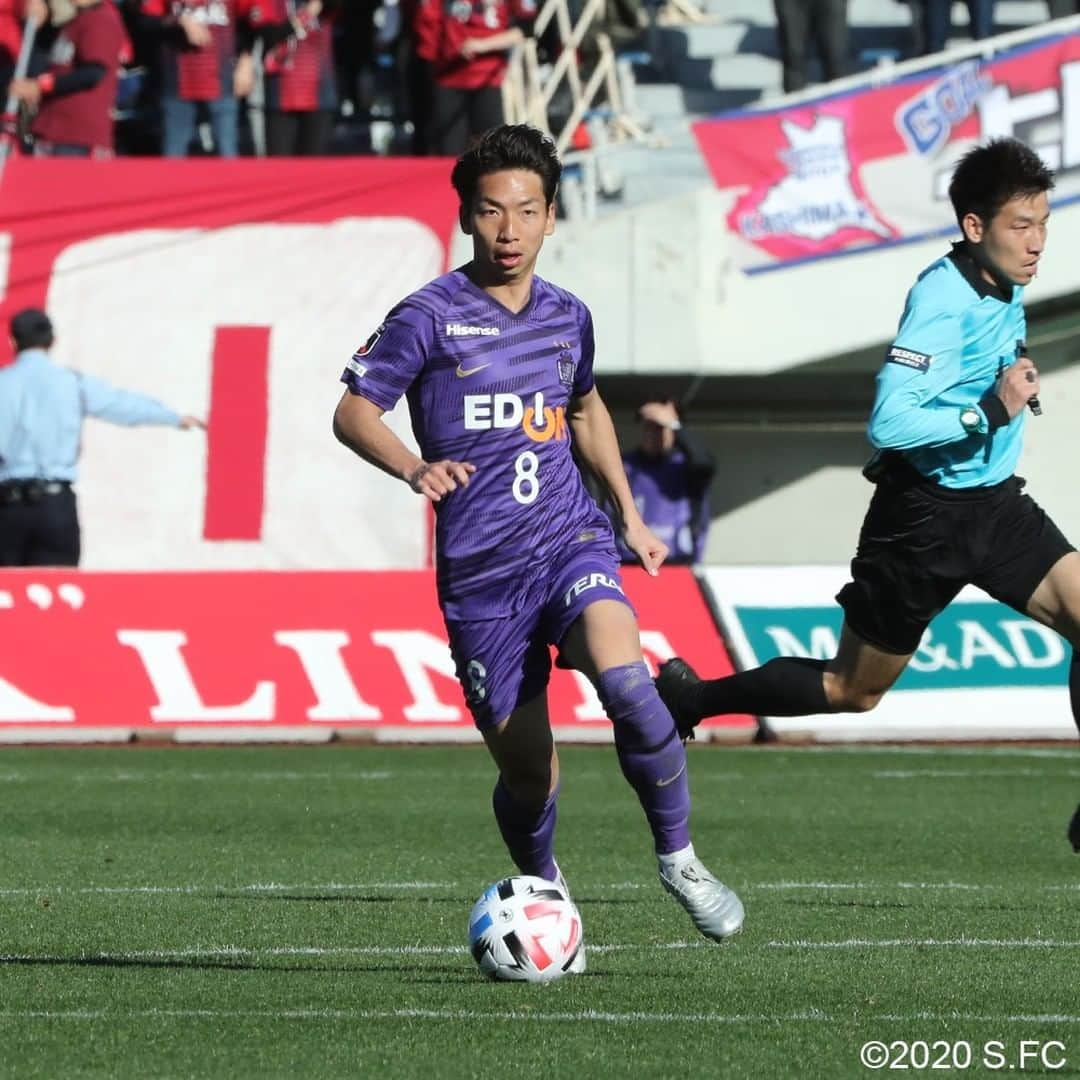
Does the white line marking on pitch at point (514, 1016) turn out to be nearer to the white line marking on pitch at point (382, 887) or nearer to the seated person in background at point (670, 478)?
the white line marking on pitch at point (382, 887)

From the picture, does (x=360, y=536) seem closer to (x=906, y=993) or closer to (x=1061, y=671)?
(x=1061, y=671)

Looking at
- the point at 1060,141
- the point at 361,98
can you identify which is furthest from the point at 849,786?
the point at 361,98

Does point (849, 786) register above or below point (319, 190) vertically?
below

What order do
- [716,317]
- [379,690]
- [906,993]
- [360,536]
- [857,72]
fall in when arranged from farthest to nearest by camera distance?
[857,72]
[716,317]
[360,536]
[379,690]
[906,993]

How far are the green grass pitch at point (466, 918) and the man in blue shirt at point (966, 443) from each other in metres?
0.99

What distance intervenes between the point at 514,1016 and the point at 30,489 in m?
10.1

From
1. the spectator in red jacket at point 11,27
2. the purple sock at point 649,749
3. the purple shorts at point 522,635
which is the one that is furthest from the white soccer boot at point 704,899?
the spectator in red jacket at point 11,27

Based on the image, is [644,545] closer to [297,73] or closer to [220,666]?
[220,666]

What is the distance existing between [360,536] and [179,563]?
1342mm

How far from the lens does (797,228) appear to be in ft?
61.1

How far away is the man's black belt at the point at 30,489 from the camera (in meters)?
15.4

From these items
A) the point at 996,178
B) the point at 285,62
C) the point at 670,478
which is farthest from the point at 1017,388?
the point at 285,62

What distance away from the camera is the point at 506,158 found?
266 inches

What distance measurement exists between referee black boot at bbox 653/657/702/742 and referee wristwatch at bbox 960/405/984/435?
4.79 feet
